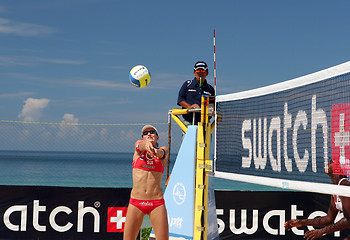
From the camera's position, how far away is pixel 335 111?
537 centimetres

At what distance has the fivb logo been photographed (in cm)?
521

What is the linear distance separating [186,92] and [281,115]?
232 centimetres

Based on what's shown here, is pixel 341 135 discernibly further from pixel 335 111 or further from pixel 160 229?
pixel 160 229

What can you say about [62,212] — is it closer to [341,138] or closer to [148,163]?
[148,163]

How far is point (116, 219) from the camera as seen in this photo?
9.49 metres

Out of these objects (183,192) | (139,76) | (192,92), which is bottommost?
(183,192)

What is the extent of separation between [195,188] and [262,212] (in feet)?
8.08

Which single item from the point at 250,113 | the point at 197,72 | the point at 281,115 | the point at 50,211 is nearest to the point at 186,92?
the point at 197,72

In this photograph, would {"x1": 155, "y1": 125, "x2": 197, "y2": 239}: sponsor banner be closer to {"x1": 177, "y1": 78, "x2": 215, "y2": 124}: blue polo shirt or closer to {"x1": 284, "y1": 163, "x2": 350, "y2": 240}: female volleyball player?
{"x1": 177, "y1": 78, "x2": 215, "y2": 124}: blue polo shirt

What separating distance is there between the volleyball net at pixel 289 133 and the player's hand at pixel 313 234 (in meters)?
2.96

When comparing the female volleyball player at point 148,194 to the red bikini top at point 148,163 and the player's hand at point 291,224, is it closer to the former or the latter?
the red bikini top at point 148,163

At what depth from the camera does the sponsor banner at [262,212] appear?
30.8 ft

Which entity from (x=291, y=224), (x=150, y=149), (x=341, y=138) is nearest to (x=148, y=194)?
(x=150, y=149)

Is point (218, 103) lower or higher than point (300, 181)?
higher
